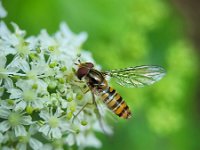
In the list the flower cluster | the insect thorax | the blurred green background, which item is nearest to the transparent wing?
the insect thorax

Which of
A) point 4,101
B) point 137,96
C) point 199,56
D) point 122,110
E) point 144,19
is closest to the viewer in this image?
point 4,101

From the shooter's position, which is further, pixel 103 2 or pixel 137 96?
pixel 103 2

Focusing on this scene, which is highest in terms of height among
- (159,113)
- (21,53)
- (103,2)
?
(103,2)

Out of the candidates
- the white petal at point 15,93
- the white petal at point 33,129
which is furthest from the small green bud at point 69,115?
the white petal at point 15,93

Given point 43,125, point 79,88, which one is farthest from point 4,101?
point 79,88

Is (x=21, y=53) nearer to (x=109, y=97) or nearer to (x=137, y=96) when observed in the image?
(x=109, y=97)

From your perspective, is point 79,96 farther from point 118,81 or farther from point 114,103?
point 118,81
